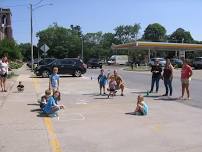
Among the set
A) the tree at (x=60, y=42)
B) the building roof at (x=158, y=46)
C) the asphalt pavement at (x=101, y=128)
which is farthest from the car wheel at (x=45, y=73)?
the tree at (x=60, y=42)

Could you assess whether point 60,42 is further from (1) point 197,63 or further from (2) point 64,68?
(2) point 64,68

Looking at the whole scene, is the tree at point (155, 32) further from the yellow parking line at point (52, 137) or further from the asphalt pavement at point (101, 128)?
the yellow parking line at point (52, 137)

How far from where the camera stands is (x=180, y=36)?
18050 cm

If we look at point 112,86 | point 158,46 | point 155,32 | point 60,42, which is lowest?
point 112,86

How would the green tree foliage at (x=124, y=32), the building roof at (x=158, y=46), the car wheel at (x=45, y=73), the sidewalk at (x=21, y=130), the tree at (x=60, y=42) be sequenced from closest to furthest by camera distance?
the sidewalk at (x=21, y=130)
the car wheel at (x=45, y=73)
the building roof at (x=158, y=46)
the tree at (x=60, y=42)
the green tree foliage at (x=124, y=32)

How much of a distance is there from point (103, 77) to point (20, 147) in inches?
491

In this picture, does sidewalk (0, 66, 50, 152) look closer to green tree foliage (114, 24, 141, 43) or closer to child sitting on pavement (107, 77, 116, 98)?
child sitting on pavement (107, 77, 116, 98)

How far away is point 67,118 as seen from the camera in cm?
1367

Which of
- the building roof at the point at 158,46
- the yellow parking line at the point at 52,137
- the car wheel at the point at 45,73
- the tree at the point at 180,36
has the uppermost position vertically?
the tree at the point at 180,36

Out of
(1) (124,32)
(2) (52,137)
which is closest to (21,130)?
(2) (52,137)

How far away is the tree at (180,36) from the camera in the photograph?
588ft

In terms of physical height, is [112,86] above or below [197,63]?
below

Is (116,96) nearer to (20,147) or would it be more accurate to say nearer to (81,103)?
(81,103)

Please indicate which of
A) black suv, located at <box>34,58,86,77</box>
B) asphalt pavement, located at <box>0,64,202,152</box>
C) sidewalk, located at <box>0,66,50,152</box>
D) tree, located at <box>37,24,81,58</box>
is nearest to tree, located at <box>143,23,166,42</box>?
tree, located at <box>37,24,81,58</box>
